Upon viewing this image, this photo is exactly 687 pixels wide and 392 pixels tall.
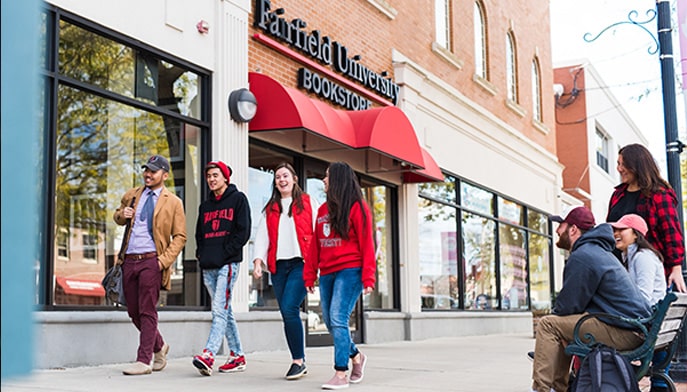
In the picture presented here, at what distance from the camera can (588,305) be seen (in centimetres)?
534

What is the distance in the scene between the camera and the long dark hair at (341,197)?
263 inches

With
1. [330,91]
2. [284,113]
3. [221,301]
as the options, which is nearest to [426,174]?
[330,91]

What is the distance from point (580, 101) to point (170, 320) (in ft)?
87.1

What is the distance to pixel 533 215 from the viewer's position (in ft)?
76.9

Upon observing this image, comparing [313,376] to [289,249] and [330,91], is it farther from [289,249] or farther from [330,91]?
[330,91]

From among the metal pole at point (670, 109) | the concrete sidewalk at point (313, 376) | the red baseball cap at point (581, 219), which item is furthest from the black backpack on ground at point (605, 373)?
the metal pole at point (670, 109)

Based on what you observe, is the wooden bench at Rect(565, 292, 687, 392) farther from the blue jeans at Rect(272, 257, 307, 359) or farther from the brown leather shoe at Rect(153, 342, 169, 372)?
the brown leather shoe at Rect(153, 342, 169, 372)

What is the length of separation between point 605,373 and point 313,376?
131 inches

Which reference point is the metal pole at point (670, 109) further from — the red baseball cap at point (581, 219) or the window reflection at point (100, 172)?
the window reflection at point (100, 172)

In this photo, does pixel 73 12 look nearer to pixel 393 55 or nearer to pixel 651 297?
pixel 651 297

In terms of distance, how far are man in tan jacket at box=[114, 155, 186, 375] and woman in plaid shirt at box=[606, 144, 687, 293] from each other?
389 centimetres

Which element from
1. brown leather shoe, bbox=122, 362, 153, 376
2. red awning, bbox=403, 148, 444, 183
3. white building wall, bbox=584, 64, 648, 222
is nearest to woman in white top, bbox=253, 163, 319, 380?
brown leather shoe, bbox=122, 362, 153, 376

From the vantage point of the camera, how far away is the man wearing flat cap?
17.1ft

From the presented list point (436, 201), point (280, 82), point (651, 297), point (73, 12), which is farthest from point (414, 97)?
point (651, 297)
